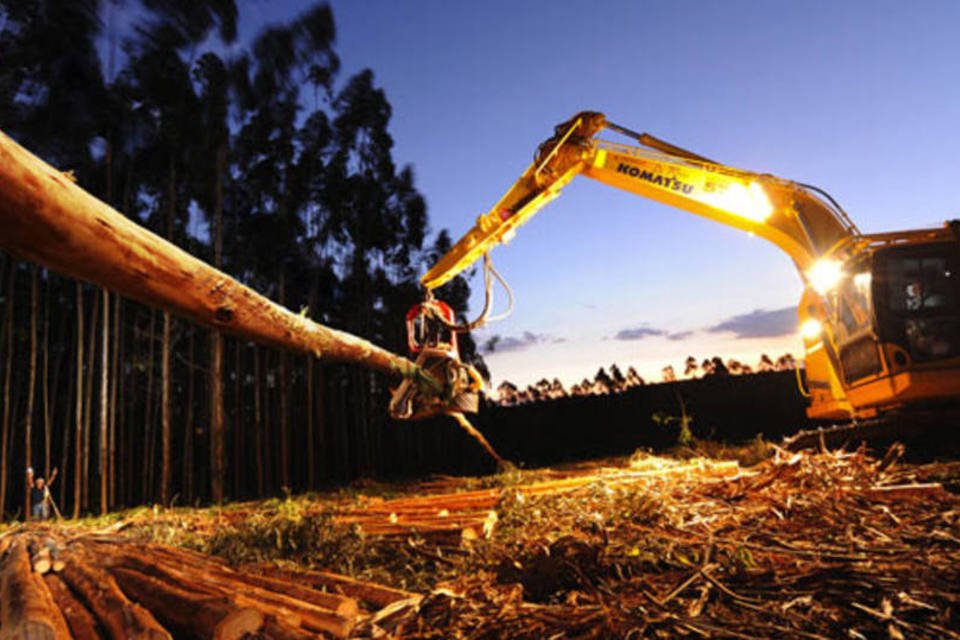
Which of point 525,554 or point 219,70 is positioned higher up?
point 219,70

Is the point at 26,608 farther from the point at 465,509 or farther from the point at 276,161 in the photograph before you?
the point at 276,161

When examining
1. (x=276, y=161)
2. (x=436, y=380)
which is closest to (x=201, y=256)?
(x=276, y=161)

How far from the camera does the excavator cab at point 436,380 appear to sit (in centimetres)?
474

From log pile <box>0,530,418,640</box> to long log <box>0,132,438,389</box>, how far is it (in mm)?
1285

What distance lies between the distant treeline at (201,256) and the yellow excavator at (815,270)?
4841 mm

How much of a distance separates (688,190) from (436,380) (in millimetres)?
4774

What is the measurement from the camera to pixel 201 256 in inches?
587

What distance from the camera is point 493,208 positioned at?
6.46 m

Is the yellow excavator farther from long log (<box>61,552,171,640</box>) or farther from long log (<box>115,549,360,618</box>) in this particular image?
long log (<box>61,552,171,640</box>)

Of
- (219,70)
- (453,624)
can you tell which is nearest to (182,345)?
(219,70)

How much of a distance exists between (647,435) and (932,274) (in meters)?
11.8

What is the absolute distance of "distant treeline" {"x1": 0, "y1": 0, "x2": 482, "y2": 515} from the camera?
11.0 m

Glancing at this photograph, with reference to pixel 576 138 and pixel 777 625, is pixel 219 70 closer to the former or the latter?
pixel 576 138

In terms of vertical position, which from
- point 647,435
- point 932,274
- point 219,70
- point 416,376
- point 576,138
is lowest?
point 647,435
